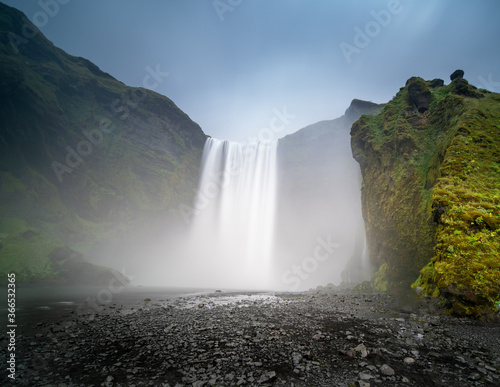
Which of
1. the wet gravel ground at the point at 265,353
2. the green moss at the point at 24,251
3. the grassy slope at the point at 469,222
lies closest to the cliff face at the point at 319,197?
the grassy slope at the point at 469,222

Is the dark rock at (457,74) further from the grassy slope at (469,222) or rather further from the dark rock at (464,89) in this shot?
the grassy slope at (469,222)

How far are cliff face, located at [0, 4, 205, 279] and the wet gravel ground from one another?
109ft

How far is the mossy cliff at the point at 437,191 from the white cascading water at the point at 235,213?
154ft

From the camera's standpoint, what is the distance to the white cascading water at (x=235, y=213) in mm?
65000

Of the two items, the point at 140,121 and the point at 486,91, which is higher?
the point at 140,121

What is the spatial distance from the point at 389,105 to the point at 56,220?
196 ft

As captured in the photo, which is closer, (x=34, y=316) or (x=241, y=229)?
(x=34, y=316)

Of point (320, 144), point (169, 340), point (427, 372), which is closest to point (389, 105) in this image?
point (427, 372)

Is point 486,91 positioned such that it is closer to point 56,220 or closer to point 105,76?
point 56,220

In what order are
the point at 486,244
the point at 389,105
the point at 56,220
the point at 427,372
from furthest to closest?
1. the point at 56,220
2. the point at 389,105
3. the point at 486,244
4. the point at 427,372

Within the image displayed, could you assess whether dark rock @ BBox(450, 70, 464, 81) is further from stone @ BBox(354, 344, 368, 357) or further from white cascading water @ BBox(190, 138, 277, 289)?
white cascading water @ BBox(190, 138, 277, 289)

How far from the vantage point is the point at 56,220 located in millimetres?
40000

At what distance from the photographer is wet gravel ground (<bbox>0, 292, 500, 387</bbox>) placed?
13.0 ft

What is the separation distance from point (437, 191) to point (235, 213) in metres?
63.9
